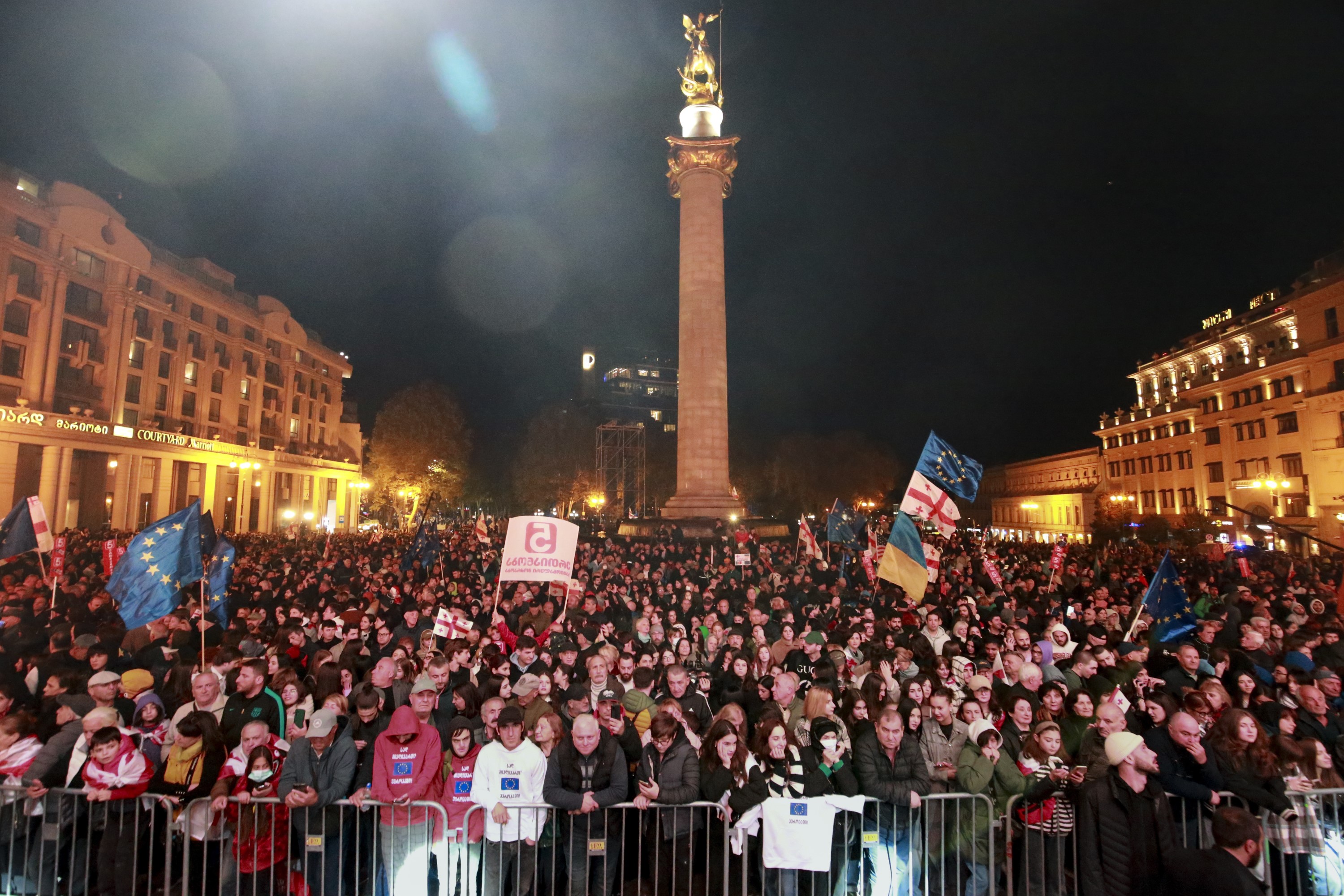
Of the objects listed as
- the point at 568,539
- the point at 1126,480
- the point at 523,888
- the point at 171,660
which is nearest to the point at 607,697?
the point at 523,888

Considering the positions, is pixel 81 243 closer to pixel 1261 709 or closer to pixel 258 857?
pixel 258 857

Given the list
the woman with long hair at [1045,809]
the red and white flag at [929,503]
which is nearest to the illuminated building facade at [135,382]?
the red and white flag at [929,503]

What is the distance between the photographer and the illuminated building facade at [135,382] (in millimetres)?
33344

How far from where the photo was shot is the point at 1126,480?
63906mm

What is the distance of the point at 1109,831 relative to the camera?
447 centimetres

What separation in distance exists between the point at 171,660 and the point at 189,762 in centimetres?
455

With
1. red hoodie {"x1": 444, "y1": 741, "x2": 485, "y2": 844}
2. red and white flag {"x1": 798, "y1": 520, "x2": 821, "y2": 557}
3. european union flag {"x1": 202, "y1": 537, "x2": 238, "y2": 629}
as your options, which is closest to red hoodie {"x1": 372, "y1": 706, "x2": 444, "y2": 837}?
red hoodie {"x1": 444, "y1": 741, "x2": 485, "y2": 844}

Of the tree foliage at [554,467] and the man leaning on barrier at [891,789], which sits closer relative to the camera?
the man leaning on barrier at [891,789]

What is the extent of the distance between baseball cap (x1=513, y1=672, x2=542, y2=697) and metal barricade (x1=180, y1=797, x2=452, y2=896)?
1.84m

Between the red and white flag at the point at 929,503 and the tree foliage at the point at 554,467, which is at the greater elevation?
the tree foliage at the point at 554,467

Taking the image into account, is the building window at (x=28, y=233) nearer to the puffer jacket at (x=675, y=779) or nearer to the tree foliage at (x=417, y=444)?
the tree foliage at (x=417, y=444)

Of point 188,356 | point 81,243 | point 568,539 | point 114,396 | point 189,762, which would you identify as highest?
point 81,243

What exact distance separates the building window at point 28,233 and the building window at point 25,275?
94 centimetres

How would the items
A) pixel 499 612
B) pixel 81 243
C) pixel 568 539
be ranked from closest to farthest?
pixel 568 539, pixel 499 612, pixel 81 243
